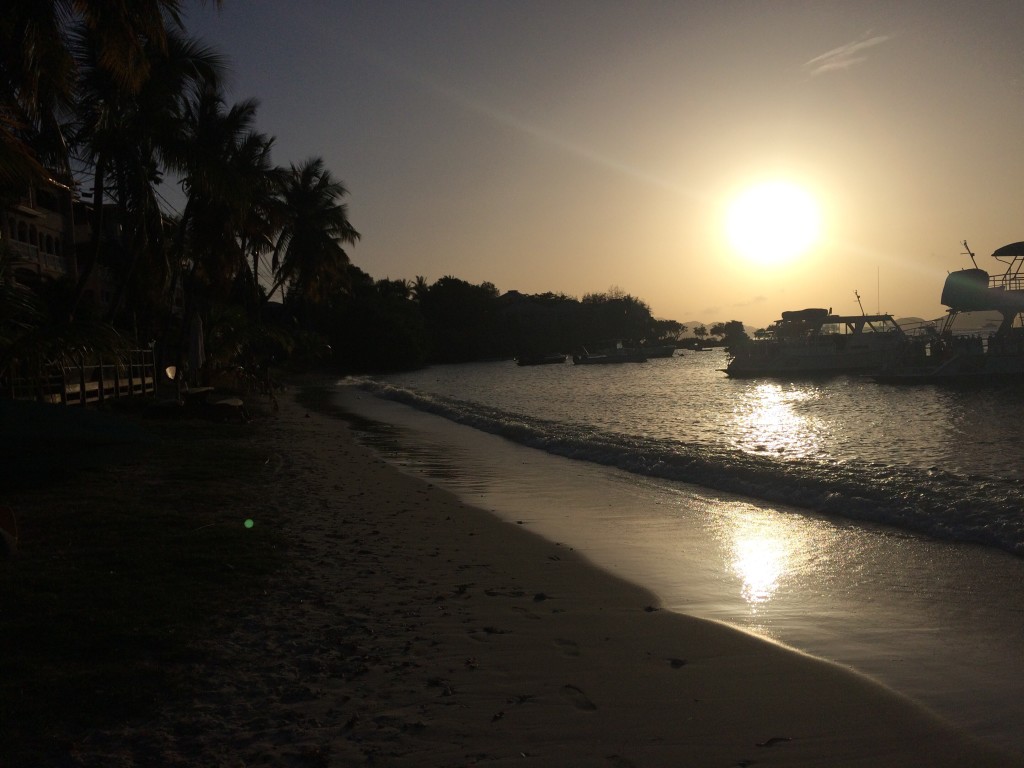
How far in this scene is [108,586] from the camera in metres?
5.32

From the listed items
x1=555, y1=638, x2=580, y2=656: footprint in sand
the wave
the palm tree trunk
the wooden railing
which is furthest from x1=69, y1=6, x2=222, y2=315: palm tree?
x1=555, y1=638, x2=580, y2=656: footprint in sand

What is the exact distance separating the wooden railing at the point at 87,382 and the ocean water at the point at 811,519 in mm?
6305

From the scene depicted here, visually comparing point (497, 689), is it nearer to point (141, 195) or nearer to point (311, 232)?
point (141, 195)

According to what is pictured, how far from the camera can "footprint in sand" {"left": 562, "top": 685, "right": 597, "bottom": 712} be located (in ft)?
13.1

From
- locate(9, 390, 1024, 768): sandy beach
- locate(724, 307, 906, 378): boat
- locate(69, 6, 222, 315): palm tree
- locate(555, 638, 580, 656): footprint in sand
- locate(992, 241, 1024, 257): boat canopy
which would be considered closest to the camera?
locate(9, 390, 1024, 768): sandy beach

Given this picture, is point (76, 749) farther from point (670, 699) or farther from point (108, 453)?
point (108, 453)

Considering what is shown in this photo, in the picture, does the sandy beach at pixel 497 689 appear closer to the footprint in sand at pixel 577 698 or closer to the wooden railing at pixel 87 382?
the footprint in sand at pixel 577 698

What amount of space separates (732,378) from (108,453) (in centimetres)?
5203

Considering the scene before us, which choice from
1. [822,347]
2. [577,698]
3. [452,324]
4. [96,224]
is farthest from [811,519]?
[452,324]

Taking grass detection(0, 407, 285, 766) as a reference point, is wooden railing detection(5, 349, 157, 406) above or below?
above

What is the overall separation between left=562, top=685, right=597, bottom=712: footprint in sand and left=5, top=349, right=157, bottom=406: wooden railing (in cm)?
1101

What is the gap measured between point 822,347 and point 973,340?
12.3 metres

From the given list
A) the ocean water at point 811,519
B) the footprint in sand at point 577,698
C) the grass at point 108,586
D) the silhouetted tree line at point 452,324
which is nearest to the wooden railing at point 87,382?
the grass at point 108,586

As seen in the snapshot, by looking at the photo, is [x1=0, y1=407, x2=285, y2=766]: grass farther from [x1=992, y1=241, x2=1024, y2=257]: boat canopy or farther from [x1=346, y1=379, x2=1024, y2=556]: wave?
[x1=992, y1=241, x2=1024, y2=257]: boat canopy
